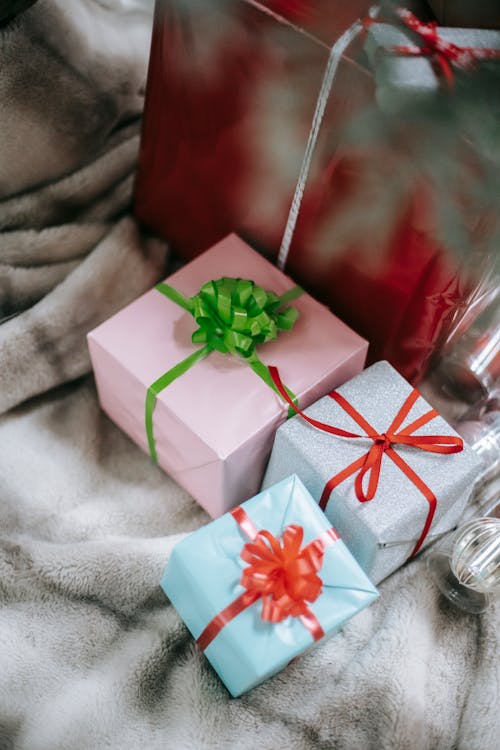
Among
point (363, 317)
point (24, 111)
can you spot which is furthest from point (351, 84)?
point (24, 111)

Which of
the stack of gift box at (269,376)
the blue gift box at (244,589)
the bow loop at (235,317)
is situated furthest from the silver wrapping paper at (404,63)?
the blue gift box at (244,589)

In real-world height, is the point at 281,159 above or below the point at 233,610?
above

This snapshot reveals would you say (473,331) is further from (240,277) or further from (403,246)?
(240,277)

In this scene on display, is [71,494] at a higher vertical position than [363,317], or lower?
lower

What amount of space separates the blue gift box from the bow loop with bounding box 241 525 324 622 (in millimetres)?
13

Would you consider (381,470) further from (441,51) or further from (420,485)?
(441,51)

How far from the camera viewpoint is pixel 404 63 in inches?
25.5

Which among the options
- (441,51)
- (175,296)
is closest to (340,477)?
(175,296)

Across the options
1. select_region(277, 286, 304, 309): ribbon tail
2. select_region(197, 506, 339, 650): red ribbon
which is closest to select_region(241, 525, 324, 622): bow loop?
select_region(197, 506, 339, 650): red ribbon

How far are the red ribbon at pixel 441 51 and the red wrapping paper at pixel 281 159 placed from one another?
48 millimetres

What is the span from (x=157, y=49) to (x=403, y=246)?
1.12 feet

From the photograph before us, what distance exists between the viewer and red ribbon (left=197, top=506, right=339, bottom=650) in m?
0.67

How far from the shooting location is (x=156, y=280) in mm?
994

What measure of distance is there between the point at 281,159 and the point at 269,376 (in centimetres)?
23
